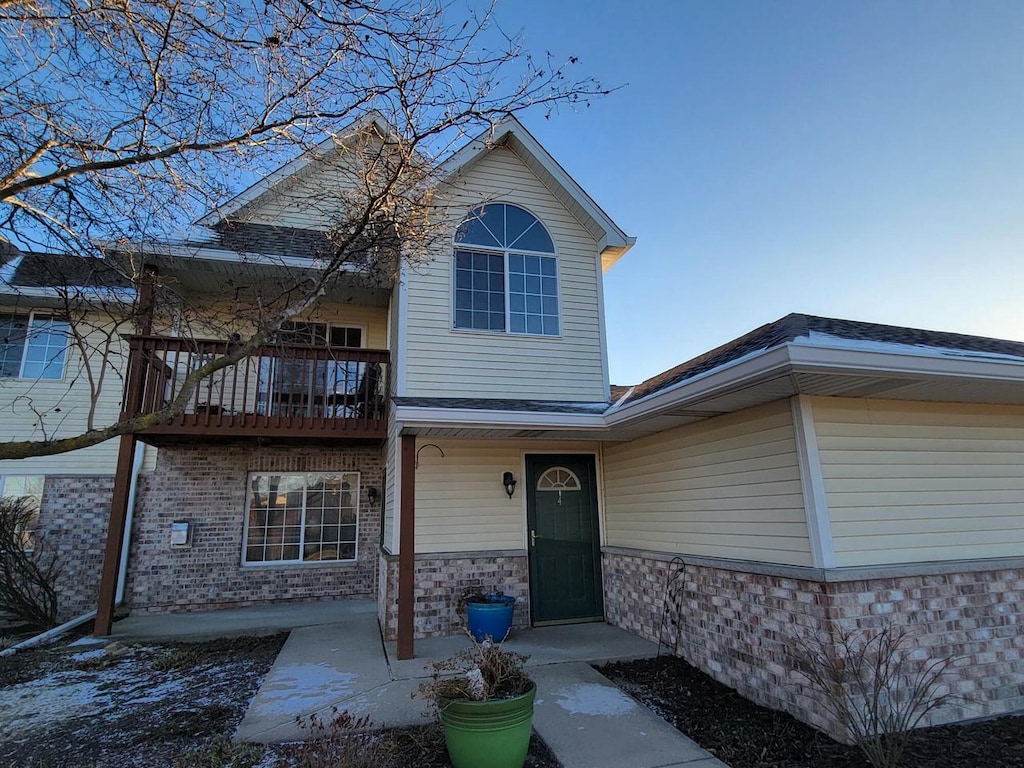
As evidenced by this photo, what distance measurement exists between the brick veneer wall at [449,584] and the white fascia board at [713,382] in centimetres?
279

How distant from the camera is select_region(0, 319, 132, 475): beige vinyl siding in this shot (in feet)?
29.7

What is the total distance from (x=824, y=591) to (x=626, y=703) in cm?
193

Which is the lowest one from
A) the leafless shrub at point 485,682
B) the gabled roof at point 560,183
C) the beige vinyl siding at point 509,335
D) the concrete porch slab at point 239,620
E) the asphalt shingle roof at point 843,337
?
the concrete porch slab at point 239,620

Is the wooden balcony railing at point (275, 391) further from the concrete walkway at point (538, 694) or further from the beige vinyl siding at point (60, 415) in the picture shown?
the concrete walkway at point (538, 694)

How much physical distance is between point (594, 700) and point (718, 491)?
2.28m

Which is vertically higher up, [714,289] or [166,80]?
[714,289]

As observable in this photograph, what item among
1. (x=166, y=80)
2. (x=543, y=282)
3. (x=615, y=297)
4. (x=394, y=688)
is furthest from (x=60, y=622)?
(x=615, y=297)

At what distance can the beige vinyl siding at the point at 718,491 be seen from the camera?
4.55m

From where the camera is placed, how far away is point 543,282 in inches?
325

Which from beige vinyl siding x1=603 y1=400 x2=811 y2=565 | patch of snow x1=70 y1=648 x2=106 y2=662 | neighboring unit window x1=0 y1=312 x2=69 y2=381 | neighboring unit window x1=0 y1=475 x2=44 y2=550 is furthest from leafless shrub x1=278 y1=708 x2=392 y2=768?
neighboring unit window x1=0 y1=312 x2=69 y2=381

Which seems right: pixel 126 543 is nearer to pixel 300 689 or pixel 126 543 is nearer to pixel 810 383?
pixel 300 689

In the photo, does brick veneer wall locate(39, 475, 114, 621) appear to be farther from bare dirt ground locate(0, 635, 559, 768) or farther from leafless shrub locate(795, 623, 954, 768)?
leafless shrub locate(795, 623, 954, 768)

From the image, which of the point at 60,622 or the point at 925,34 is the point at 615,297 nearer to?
the point at 925,34

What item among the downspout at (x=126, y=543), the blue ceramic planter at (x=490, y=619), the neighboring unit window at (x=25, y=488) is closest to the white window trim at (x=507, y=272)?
the blue ceramic planter at (x=490, y=619)
